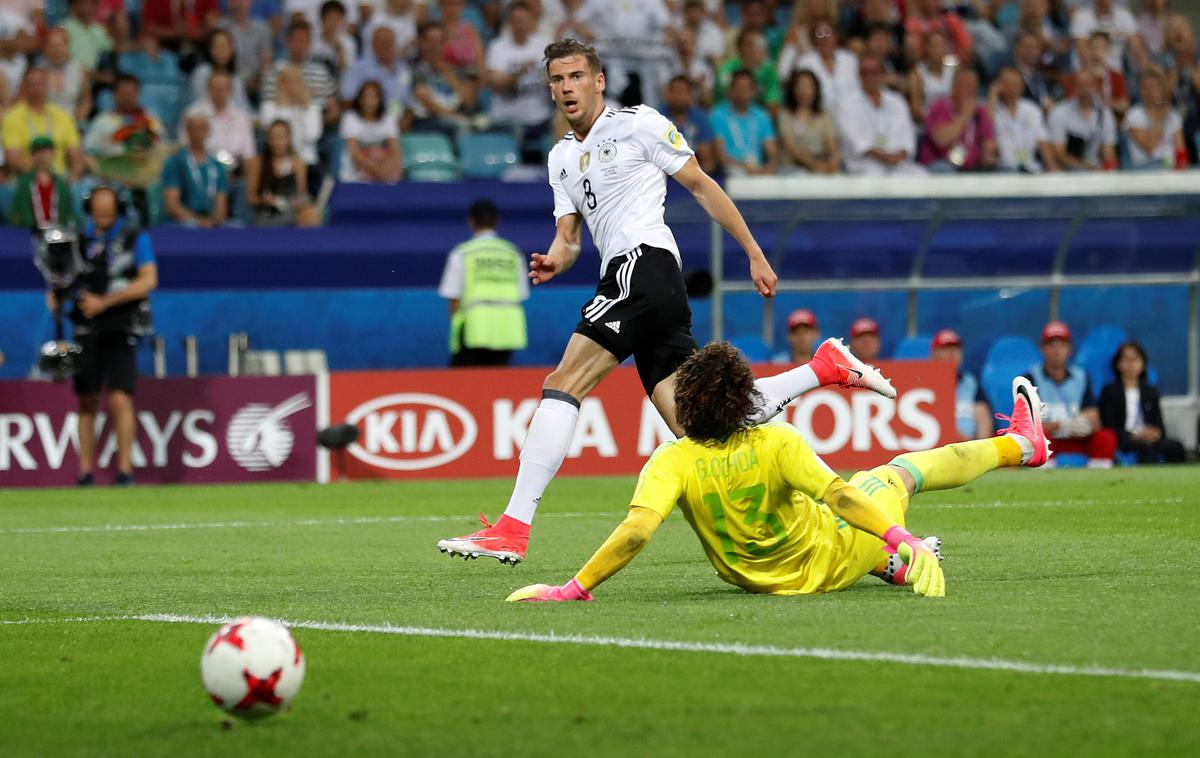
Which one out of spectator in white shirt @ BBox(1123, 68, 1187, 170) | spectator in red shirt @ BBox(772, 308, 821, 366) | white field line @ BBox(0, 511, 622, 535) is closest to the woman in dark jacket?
spectator in red shirt @ BBox(772, 308, 821, 366)

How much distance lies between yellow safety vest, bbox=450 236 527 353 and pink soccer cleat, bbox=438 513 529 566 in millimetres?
8672

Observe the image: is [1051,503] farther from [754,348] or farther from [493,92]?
[493,92]

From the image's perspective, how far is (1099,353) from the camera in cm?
1839

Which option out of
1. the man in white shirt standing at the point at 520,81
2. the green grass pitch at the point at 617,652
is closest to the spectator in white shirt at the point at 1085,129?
the man in white shirt standing at the point at 520,81

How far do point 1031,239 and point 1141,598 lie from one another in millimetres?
12085

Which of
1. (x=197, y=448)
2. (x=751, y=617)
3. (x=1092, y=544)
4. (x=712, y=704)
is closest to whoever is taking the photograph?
(x=712, y=704)

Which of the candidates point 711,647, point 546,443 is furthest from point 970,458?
point 711,647

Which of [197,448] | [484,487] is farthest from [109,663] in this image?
[197,448]

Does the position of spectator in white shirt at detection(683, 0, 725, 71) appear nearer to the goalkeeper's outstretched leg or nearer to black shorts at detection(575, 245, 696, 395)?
black shorts at detection(575, 245, 696, 395)

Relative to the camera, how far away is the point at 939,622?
6258mm

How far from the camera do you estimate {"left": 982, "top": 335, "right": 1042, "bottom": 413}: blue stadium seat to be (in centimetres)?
1788

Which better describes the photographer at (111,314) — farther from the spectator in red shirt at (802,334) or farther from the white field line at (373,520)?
the spectator in red shirt at (802,334)

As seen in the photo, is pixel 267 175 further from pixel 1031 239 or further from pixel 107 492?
pixel 1031 239

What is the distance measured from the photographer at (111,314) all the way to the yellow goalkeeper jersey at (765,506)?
9.26 meters
